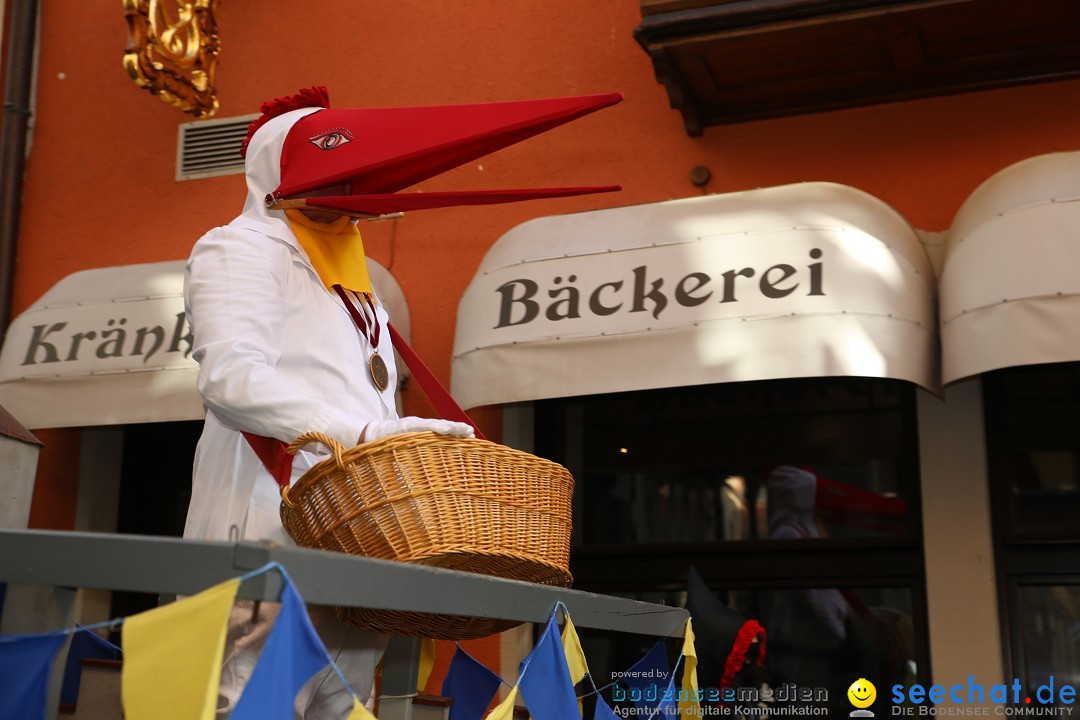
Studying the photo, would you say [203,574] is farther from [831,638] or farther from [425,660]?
[831,638]

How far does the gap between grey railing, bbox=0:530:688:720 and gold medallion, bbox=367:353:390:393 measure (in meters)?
0.68

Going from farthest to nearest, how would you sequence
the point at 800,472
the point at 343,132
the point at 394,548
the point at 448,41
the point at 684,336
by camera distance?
the point at 448,41, the point at 800,472, the point at 684,336, the point at 343,132, the point at 394,548

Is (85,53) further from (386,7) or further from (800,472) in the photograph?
(800,472)

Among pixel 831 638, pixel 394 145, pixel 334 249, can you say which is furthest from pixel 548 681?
pixel 831 638

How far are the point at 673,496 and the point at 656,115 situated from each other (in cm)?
170

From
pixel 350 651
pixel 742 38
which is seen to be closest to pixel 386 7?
pixel 742 38

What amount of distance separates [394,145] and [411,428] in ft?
2.30

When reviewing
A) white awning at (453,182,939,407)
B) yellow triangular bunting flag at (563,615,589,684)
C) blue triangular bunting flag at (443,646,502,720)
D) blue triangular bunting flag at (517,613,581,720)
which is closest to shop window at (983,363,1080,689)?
white awning at (453,182,939,407)

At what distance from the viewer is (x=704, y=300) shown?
452cm

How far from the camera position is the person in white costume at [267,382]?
2170mm

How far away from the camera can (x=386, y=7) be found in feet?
19.9

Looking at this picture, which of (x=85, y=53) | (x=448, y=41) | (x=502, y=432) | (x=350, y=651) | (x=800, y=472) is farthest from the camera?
(x=85, y=53)

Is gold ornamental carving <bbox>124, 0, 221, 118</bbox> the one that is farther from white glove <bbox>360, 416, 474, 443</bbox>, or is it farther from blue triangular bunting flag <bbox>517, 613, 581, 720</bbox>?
blue triangular bunting flag <bbox>517, 613, 581, 720</bbox>

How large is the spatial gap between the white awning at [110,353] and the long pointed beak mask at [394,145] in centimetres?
265
